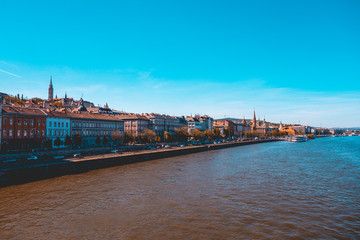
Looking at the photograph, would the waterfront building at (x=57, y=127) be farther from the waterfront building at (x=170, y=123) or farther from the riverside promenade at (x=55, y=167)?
the waterfront building at (x=170, y=123)

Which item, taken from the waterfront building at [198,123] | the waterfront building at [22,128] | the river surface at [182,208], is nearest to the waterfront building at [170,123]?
the waterfront building at [198,123]

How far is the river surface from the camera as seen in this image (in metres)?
15.8

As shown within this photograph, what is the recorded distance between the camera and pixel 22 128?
162ft

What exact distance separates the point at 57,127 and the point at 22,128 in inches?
358

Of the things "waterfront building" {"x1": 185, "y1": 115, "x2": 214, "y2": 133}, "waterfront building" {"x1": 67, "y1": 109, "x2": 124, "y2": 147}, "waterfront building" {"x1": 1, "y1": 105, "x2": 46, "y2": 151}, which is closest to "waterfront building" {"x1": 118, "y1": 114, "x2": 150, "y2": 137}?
"waterfront building" {"x1": 67, "y1": 109, "x2": 124, "y2": 147}

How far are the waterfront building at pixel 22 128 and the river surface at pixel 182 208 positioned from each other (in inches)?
884

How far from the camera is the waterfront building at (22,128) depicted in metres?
46.2

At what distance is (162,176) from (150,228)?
55.6 feet

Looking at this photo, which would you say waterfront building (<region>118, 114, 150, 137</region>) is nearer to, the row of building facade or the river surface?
the row of building facade

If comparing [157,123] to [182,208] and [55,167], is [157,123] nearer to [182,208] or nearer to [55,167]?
[55,167]

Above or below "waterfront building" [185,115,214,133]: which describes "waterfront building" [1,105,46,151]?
below

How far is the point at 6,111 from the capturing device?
153 ft

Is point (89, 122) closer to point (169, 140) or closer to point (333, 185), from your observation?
point (169, 140)

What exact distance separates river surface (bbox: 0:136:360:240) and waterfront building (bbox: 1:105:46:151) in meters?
22.5
